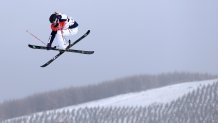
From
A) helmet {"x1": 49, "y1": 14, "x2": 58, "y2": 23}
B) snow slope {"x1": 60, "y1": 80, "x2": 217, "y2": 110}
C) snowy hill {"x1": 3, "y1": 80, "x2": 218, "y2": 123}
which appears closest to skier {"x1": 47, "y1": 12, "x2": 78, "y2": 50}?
helmet {"x1": 49, "y1": 14, "x2": 58, "y2": 23}

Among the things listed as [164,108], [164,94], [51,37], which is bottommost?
[164,108]

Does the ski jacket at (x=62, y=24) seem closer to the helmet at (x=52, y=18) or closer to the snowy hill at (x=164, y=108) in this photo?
the helmet at (x=52, y=18)

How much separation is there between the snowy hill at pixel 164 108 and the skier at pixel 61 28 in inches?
807

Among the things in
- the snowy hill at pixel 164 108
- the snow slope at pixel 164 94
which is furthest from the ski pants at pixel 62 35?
the snow slope at pixel 164 94

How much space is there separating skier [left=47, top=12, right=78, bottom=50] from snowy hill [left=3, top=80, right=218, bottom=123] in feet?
67.2

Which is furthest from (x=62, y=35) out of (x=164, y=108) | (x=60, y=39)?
(x=164, y=108)

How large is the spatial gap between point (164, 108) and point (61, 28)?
26.9 meters

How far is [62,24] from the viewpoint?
11.0 ft

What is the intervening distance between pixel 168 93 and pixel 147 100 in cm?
228

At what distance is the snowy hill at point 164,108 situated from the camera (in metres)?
25.9

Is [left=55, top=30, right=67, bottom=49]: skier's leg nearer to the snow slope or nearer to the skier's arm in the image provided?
the skier's arm

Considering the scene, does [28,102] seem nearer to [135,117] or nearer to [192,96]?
[135,117]

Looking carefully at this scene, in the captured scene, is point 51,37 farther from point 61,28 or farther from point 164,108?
point 164,108

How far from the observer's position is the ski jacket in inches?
130
